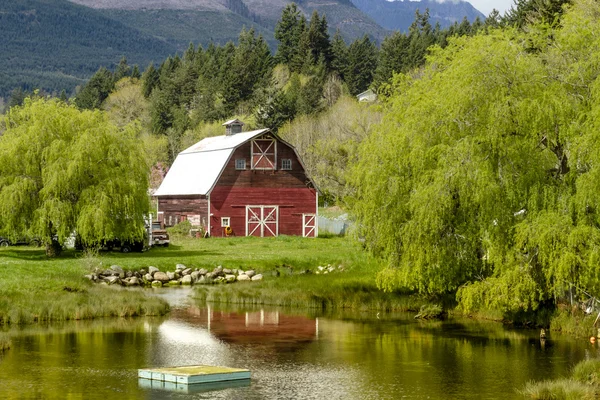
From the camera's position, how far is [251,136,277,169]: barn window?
71.7 metres

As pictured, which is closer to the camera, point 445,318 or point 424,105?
point 424,105

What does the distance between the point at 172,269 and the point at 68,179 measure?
262 inches

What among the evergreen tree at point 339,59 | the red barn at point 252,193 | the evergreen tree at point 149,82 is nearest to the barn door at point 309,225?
the red barn at point 252,193

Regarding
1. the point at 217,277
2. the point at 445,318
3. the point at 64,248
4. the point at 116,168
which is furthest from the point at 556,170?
the point at 64,248

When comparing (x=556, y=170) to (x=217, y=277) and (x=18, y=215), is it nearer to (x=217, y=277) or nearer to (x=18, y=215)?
(x=217, y=277)

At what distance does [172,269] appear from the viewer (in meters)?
48.5

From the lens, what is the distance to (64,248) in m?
54.4

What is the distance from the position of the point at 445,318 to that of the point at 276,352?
935 cm

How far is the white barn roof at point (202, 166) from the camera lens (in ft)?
233

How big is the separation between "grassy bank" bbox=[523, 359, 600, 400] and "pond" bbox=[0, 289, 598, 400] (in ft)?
1.65

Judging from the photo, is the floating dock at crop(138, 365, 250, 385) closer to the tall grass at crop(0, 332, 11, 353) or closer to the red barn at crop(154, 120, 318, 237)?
the tall grass at crop(0, 332, 11, 353)

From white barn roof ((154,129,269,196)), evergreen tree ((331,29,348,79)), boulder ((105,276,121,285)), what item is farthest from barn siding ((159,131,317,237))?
evergreen tree ((331,29,348,79))

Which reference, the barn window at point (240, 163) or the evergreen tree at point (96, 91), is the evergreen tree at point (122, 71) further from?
the barn window at point (240, 163)

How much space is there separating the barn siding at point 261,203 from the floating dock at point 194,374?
149ft
